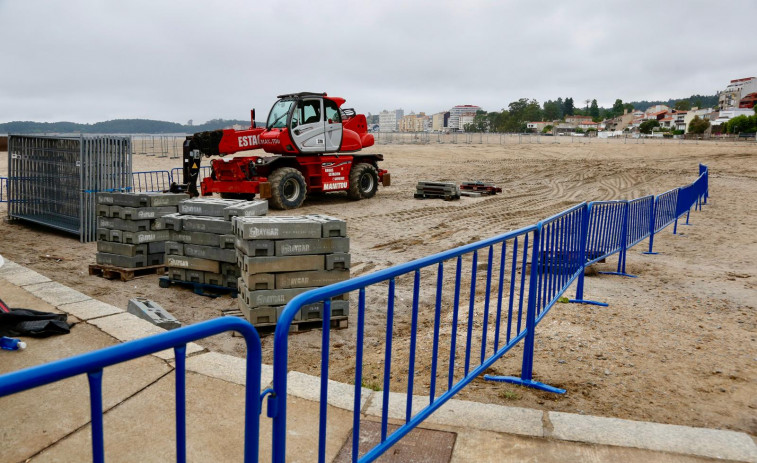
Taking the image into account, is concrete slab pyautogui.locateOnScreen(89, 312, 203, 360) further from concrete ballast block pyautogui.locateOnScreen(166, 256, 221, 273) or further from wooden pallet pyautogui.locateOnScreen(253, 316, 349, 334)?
concrete ballast block pyautogui.locateOnScreen(166, 256, 221, 273)

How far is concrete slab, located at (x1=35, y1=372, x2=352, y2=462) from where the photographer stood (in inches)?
133

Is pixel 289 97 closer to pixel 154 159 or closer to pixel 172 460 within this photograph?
pixel 172 460

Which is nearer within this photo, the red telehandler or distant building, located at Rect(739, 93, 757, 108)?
the red telehandler

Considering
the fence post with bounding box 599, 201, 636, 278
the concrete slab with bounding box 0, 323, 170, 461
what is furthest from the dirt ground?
the concrete slab with bounding box 0, 323, 170, 461

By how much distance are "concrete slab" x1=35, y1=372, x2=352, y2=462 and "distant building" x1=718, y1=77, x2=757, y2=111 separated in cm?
17543

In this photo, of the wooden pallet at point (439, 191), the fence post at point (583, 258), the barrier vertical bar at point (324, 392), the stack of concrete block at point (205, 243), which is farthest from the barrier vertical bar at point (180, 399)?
the wooden pallet at point (439, 191)

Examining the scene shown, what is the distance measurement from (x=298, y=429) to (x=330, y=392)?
56cm

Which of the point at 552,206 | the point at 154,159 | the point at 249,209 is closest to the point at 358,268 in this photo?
the point at 249,209

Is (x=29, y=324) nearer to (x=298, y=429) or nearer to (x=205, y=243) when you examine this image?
(x=205, y=243)

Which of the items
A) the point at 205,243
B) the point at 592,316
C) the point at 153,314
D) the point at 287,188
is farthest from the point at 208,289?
the point at 287,188

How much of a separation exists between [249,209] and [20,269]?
3.19 metres

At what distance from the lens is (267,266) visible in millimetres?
6328

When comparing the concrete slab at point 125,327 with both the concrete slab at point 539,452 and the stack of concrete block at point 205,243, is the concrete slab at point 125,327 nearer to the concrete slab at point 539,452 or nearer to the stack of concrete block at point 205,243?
the stack of concrete block at point 205,243

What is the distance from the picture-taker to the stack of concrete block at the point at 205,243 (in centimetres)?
748
